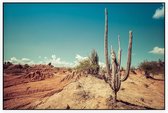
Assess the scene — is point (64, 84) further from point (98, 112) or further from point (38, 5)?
point (38, 5)

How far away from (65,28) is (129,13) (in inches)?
75.3

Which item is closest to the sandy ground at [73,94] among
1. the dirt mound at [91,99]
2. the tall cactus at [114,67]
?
the dirt mound at [91,99]

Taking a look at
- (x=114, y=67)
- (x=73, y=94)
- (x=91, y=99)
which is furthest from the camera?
(x=73, y=94)

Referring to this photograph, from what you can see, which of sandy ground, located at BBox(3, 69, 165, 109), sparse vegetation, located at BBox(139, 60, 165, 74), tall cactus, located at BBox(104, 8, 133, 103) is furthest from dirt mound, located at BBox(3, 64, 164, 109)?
tall cactus, located at BBox(104, 8, 133, 103)

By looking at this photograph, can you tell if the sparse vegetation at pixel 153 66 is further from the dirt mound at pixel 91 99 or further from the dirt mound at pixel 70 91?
the dirt mound at pixel 91 99

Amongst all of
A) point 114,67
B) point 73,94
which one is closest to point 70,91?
point 73,94

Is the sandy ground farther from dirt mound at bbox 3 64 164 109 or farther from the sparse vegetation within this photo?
the sparse vegetation

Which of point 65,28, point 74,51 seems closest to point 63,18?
point 65,28

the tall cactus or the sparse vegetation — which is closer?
the tall cactus

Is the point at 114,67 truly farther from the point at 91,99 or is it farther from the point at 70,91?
the point at 70,91

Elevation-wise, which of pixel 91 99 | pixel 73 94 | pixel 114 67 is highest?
pixel 114 67

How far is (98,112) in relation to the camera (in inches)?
339

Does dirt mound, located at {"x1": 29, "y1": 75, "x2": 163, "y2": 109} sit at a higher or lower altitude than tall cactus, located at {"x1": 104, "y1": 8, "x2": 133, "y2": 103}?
lower

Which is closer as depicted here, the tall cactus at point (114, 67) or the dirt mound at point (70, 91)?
the tall cactus at point (114, 67)
